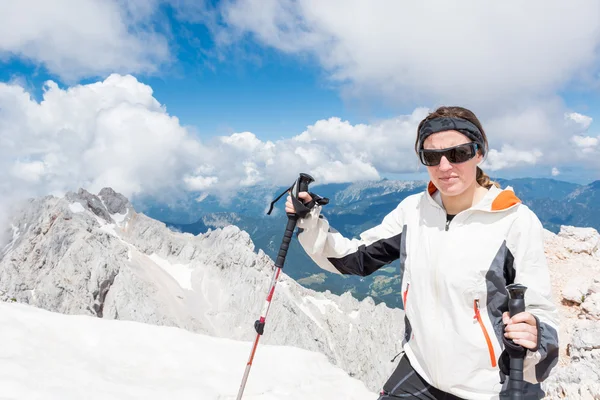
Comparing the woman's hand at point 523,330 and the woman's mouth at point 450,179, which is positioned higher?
the woman's mouth at point 450,179

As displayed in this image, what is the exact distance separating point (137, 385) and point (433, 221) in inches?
227

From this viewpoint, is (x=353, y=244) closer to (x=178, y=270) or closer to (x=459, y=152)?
(x=459, y=152)

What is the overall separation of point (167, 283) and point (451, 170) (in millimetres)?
91209

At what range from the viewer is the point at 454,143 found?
3.71 metres

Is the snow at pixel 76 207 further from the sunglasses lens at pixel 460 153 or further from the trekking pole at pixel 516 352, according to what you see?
the trekking pole at pixel 516 352

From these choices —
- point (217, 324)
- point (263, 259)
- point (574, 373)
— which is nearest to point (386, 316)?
point (263, 259)

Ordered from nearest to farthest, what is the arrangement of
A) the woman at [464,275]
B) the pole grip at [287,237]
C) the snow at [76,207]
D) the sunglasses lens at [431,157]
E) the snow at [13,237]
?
the woman at [464,275], the sunglasses lens at [431,157], the pole grip at [287,237], the snow at [76,207], the snow at [13,237]

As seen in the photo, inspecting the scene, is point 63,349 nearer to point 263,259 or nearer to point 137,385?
point 137,385

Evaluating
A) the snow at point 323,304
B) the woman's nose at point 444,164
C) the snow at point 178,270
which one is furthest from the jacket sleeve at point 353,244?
the snow at point 323,304

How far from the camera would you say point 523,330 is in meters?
2.87

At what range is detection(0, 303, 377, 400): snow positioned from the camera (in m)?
5.81

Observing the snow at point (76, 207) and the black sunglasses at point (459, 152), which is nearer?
the black sunglasses at point (459, 152)

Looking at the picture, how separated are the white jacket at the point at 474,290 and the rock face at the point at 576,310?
19.1 feet

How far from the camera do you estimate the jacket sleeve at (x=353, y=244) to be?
4.30 m
